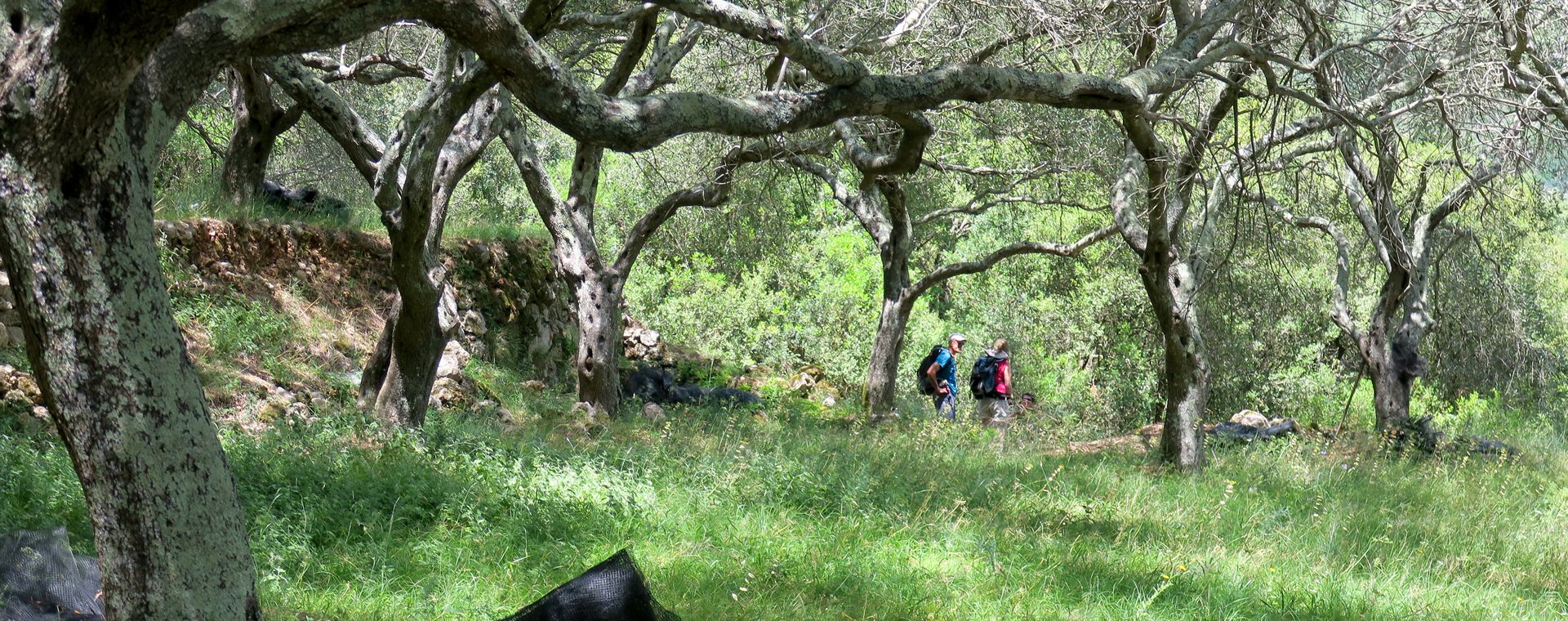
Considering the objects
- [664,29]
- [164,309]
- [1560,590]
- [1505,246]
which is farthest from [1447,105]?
[1505,246]

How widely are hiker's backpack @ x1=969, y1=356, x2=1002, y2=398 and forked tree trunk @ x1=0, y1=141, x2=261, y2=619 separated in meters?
10.8

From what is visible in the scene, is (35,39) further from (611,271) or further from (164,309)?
(611,271)

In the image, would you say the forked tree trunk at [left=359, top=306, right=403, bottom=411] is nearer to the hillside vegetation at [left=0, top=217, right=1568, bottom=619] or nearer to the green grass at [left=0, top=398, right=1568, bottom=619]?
the hillside vegetation at [left=0, top=217, right=1568, bottom=619]

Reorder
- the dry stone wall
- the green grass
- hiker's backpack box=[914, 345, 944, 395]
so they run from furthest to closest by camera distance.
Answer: hiker's backpack box=[914, 345, 944, 395]
the dry stone wall
the green grass

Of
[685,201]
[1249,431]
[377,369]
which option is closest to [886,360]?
[685,201]

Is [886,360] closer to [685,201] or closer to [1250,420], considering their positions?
[685,201]

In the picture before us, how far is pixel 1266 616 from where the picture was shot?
5.11 metres

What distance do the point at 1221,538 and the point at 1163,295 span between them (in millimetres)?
2537

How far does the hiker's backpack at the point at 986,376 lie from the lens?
13.1 metres

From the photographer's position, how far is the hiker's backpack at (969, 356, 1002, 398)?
13.1 m

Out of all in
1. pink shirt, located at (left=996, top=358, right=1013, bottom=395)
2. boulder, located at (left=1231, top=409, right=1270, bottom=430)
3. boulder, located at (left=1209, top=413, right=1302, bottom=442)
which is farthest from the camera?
boulder, located at (left=1231, top=409, right=1270, bottom=430)

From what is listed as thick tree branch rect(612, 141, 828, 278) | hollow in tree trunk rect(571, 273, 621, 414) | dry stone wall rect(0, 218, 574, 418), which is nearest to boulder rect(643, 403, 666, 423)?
hollow in tree trunk rect(571, 273, 621, 414)

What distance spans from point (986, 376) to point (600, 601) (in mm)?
9781

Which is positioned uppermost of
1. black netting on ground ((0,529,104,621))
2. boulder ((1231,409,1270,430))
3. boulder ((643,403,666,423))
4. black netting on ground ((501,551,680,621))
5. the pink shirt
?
the pink shirt
